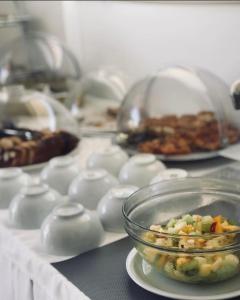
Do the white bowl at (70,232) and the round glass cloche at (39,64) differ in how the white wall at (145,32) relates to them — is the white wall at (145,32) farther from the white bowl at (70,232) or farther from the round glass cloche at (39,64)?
the white bowl at (70,232)

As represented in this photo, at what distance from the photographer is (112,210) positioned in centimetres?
105

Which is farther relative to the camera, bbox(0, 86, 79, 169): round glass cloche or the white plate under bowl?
bbox(0, 86, 79, 169): round glass cloche

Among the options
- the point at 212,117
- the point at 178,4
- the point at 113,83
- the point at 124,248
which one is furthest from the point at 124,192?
the point at 113,83

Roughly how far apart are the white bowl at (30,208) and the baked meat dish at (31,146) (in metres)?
0.30

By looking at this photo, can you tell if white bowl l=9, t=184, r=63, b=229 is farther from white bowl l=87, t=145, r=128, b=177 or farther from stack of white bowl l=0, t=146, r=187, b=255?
white bowl l=87, t=145, r=128, b=177

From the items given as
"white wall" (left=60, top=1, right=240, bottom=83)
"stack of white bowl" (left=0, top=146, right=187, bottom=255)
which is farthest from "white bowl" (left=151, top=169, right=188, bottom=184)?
"white wall" (left=60, top=1, right=240, bottom=83)

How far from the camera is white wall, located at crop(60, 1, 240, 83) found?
149 centimetres

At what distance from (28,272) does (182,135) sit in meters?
0.58

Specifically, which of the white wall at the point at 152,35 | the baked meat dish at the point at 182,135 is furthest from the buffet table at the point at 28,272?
the white wall at the point at 152,35

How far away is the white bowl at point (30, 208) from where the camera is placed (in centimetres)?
108

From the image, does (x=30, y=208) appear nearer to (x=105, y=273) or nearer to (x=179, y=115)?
(x=105, y=273)

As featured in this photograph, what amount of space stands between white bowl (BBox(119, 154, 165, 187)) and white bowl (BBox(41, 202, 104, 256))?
0.21 m

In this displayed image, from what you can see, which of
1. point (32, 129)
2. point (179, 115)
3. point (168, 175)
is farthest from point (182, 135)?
point (32, 129)

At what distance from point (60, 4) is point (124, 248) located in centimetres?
141
